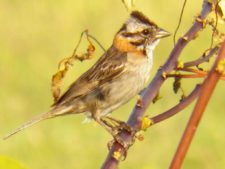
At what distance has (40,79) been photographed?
38.9ft

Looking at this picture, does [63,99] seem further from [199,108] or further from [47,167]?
[47,167]

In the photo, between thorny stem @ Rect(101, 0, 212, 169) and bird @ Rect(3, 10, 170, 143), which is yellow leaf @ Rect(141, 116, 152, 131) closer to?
thorny stem @ Rect(101, 0, 212, 169)

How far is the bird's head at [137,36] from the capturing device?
378 cm

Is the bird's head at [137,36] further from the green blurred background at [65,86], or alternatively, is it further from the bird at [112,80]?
the green blurred background at [65,86]

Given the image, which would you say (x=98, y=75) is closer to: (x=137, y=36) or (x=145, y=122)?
(x=137, y=36)

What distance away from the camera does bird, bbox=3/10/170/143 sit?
4398 mm

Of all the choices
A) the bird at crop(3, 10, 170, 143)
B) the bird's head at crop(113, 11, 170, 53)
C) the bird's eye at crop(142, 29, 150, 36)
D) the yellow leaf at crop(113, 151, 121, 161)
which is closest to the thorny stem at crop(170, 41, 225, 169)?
the yellow leaf at crop(113, 151, 121, 161)

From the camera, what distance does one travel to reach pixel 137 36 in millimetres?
4340

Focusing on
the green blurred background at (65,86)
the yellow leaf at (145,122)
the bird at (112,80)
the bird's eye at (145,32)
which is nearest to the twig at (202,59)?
the yellow leaf at (145,122)

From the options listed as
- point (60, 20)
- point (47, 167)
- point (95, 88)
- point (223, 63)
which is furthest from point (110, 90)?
point (60, 20)

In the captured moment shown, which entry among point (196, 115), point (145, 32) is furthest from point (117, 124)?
point (196, 115)

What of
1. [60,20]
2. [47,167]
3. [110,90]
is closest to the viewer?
[110,90]

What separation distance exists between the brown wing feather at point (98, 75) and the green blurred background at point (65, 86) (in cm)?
389

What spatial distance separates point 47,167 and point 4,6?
4.82 m
